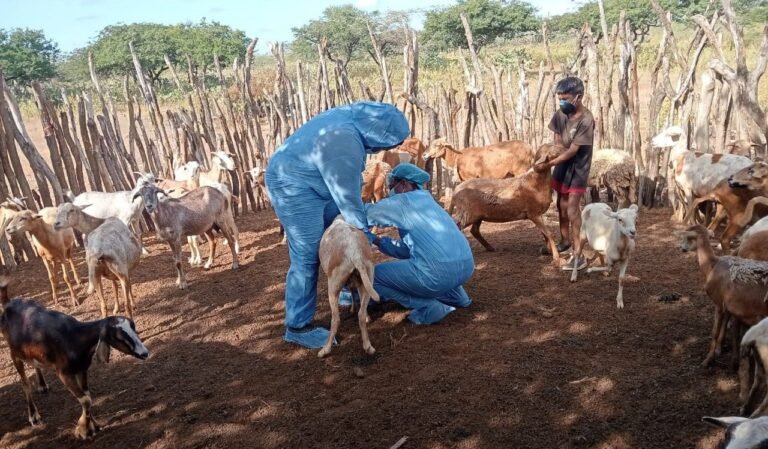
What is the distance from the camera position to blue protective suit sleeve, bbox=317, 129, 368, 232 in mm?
4809

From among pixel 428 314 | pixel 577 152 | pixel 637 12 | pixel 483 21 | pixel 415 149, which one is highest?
pixel 483 21

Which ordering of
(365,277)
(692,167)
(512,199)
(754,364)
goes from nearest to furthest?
(754,364)
(365,277)
(512,199)
(692,167)

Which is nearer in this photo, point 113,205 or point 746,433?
point 746,433

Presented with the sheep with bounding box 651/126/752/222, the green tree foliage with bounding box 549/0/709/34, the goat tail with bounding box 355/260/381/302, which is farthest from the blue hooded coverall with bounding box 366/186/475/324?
the green tree foliage with bounding box 549/0/709/34

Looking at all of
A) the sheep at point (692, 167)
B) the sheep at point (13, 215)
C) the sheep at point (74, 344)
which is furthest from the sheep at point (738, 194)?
the sheep at point (13, 215)

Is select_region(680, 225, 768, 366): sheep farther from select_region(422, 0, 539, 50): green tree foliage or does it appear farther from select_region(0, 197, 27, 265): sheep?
select_region(422, 0, 539, 50): green tree foliage

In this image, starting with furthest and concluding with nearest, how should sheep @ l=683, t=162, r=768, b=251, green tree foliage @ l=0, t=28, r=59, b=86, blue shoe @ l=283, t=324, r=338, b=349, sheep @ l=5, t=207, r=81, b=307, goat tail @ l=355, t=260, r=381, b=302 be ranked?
green tree foliage @ l=0, t=28, r=59, b=86 < sheep @ l=5, t=207, r=81, b=307 < sheep @ l=683, t=162, r=768, b=251 < blue shoe @ l=283, t=324, r=338, b=349 < goat tail @ l=355, t=260, r=381, b=302

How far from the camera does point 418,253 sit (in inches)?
206

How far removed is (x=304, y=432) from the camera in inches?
156

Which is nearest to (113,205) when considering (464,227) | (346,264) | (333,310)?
(464,227)

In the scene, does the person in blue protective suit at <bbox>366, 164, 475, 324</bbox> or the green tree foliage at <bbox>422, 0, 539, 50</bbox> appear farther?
the green tree foliage at <bbox>422, 0, 539, 50</bbox>

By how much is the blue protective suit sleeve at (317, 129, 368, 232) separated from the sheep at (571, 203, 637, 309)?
2.51m

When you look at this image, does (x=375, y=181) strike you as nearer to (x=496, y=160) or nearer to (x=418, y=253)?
(x=496, y=160)

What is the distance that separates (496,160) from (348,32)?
76.1 feet
